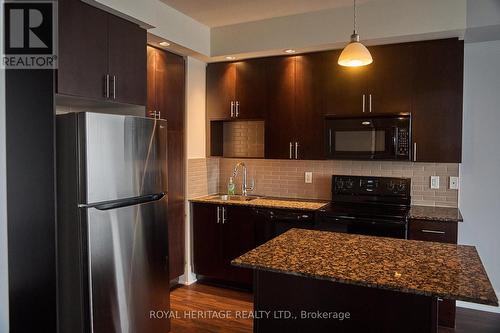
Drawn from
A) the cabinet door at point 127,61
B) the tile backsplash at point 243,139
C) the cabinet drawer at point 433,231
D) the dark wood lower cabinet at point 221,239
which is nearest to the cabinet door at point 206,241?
the dark wood lower cabinet at point 221,239

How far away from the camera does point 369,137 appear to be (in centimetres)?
349

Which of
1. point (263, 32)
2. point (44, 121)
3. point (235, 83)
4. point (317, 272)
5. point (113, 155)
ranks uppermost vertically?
point (263, 32)

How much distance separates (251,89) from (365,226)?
1.80 meters

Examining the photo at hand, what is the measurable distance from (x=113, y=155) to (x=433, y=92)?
2627 mm

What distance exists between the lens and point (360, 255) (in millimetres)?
1896

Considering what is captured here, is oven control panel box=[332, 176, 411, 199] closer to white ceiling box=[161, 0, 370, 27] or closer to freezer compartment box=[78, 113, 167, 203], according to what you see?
white ceiling box=[161, 0, 370, 27]

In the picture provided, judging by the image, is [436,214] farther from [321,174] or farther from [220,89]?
[220,89]

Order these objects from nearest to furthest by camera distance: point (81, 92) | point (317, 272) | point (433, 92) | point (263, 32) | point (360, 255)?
point (317, 272), point (360, 255), point (81, 92), point (433, 92), point (263, 32)

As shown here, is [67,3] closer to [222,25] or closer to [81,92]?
[81,92]

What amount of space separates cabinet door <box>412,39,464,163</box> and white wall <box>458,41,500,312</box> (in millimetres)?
309

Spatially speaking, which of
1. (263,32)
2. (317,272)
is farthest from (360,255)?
(263,32)

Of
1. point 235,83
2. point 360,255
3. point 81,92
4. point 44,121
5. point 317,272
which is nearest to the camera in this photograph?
point 317,272

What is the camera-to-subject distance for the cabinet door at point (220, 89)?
161 inches

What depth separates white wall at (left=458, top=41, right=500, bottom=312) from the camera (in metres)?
3.35
